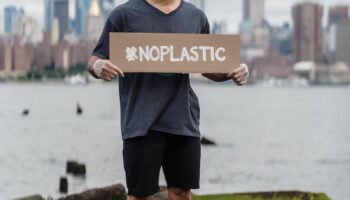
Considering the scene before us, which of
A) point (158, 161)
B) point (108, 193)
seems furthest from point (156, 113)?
point (108, 193)

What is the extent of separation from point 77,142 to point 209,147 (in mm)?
11394

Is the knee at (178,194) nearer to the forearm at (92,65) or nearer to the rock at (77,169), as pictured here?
the forearm at (92,65)

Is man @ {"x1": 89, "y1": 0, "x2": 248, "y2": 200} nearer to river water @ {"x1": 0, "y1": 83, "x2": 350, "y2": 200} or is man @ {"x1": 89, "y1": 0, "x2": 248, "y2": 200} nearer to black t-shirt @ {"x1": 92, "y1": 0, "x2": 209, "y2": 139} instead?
black t-shirt @ {"x1": 92, "y1": 0, "x2": 209, "y2": 139}

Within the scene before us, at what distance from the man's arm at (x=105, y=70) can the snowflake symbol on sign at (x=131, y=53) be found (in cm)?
11

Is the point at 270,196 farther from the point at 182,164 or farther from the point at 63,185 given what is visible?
the point at 63,185

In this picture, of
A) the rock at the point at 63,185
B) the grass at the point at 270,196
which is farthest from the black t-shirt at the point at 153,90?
the rock at the point at 63,185

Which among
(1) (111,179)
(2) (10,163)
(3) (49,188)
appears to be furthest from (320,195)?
(2) (10,163)

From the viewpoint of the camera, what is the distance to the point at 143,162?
17.3 ft

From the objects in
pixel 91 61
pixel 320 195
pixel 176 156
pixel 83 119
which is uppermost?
pixel 91 61

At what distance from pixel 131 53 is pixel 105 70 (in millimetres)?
189

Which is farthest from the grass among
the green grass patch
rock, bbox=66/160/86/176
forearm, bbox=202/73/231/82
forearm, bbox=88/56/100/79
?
rock, bbox=66/160/86/176

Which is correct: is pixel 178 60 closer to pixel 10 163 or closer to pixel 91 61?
pixel 91 61

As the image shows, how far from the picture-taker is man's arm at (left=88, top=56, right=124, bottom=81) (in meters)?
5.10

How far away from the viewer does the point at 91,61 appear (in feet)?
17.7
